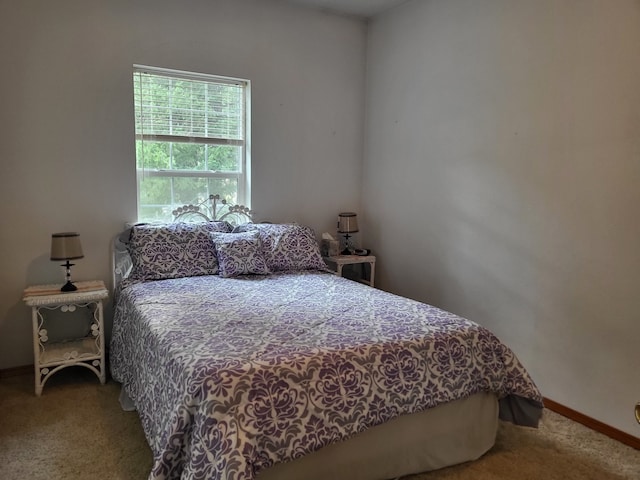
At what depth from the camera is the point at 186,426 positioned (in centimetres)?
162

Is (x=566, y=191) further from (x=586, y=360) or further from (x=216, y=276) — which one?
(x=216, y=276)

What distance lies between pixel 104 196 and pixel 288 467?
2352 mm

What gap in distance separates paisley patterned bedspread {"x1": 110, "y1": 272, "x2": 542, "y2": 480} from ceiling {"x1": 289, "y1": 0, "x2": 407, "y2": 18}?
2481 mm

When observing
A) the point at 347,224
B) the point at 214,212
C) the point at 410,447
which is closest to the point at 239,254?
the point at 214,212

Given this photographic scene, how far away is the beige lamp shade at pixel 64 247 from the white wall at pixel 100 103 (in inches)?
12.4

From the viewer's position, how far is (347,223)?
4.06 m

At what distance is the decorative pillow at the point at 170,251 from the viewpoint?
3.03 metres

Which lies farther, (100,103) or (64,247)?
(100,103)

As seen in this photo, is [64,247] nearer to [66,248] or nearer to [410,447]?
[66,248]

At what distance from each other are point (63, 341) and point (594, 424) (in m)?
3.35

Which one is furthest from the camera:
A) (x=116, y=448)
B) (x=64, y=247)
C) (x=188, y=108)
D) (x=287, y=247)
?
(x=188, y=108)

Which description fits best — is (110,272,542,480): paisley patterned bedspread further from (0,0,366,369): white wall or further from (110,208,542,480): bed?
(0,0,366,369): white wall

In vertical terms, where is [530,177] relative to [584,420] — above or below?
above

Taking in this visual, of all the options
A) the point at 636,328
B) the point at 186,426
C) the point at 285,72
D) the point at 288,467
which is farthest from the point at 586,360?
the point at 285,72
